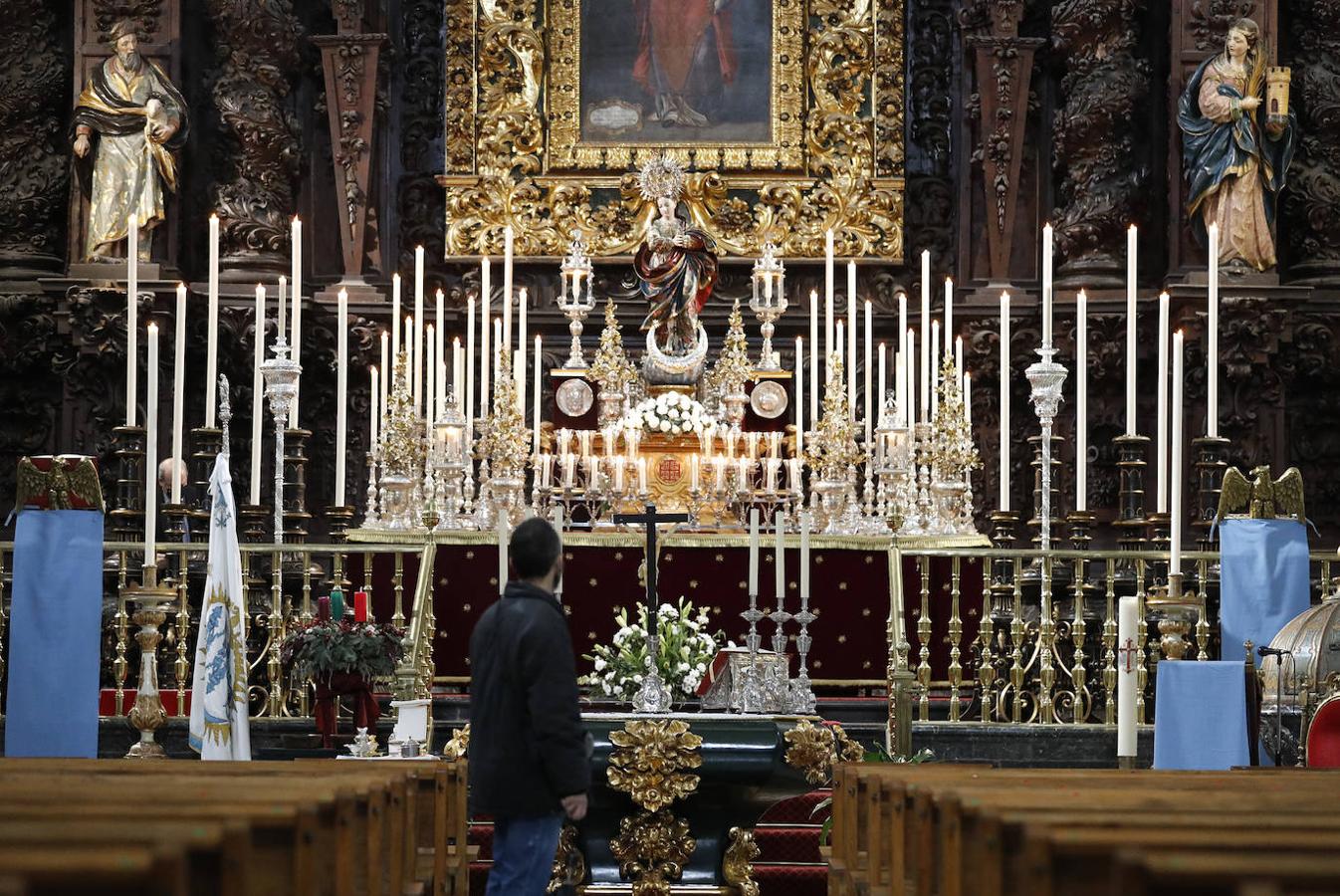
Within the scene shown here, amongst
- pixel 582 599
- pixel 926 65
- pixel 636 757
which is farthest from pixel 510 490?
pixel 926 65

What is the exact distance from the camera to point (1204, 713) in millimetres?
8211

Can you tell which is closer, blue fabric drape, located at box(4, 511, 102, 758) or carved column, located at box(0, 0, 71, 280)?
blue fabric drape, located at box(4, 511, 102, 758)

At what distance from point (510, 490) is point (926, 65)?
601 cm

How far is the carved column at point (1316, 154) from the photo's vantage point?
14273 mm

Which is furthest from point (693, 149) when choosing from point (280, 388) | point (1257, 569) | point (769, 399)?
point (1257, 569)

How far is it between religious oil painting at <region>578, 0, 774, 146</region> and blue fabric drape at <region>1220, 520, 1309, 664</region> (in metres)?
7.34

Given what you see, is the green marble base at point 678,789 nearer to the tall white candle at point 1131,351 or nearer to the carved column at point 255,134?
the tall white candle at point 1131,351

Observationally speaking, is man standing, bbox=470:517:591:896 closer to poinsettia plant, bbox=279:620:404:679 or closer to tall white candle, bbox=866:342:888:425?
poinsettia plant, bbox=279:620:404:679

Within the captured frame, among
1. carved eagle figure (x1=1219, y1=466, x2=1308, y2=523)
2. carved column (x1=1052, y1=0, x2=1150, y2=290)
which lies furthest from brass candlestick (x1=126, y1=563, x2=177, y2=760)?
carved column (x1=1052, y1=0, x2=1150, y2=290)

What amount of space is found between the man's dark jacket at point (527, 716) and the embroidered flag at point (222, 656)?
7.13 ft

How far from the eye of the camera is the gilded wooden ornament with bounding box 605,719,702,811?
25.7 ft

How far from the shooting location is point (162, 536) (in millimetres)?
11766

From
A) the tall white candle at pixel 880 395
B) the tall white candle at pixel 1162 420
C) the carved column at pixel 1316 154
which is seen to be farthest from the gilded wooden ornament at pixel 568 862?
the carved column at pixel 1316 154

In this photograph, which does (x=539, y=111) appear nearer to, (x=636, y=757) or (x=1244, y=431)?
(x=1244, y=431)
